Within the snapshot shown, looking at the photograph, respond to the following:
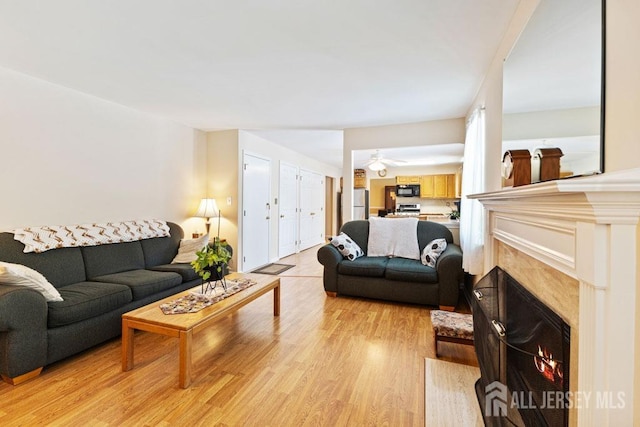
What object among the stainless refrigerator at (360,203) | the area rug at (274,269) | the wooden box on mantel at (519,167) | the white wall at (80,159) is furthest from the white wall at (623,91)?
the stainless refrigerator at (360,203)

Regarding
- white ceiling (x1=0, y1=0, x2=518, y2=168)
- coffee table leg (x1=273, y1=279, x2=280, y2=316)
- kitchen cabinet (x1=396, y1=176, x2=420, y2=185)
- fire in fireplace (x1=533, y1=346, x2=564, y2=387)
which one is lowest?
coffee table leg (x1=273, y1=279, x2=280, y2=316)

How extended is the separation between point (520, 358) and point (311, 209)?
21.2ft

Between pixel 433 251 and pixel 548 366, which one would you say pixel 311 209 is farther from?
pixel 548 366

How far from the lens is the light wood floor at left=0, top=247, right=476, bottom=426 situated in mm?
1649

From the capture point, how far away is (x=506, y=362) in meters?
1.42

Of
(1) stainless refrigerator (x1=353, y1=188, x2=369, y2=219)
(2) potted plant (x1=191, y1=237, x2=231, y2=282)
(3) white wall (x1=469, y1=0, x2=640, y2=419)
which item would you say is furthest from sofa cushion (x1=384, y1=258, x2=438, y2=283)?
(1) stainless refrigerator (x1=353, y1=188, x2=369, y2=219)

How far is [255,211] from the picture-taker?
519cm

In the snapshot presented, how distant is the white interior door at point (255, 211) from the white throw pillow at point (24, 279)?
2.80 metres

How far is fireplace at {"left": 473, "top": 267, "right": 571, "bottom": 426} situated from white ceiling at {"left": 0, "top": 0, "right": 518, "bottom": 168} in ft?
5.69

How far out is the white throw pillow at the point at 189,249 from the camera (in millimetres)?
3613

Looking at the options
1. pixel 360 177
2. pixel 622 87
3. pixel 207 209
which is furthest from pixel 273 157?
pixel 622 87

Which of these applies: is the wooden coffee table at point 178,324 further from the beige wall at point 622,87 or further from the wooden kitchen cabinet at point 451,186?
the wooden kitchen cabinet at point 451,186

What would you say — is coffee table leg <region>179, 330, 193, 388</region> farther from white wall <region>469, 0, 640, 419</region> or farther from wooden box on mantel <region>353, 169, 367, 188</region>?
wooden box on mantel <region>353, 169, 367, 188</region>

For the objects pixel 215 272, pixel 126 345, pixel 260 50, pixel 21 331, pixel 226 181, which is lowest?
pixel 126 345
